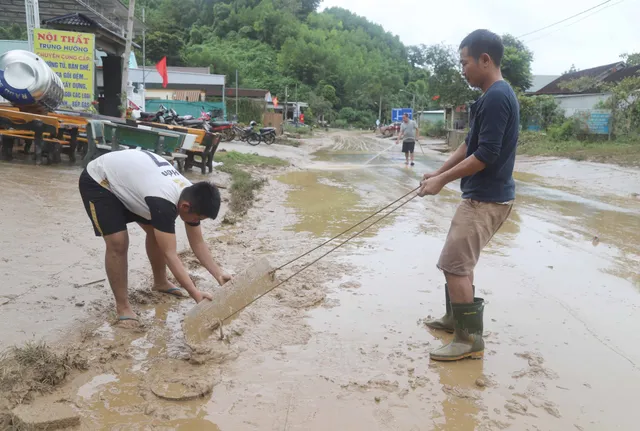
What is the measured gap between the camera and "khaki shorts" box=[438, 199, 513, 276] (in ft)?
9.90

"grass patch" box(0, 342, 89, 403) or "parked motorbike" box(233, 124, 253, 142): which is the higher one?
"parked motorbike" box(233, 124, 253, 142)

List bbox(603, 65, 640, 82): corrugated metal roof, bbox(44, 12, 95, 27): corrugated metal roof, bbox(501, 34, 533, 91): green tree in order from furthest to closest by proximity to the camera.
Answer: bbox(501, 34, 533, 91): green tree < bbox(603, 65, 640, 82): corrugated metal roof < bbox(44, 12, 95, 27): corrugated metal roof

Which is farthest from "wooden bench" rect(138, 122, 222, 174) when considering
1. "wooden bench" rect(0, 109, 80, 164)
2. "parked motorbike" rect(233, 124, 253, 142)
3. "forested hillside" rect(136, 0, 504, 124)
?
"forested hillside" rect(136, 0, 504, 124)

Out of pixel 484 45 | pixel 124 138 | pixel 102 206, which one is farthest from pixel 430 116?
pixel 102 206

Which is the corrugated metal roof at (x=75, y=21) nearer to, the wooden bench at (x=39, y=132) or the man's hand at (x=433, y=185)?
the wooden bench at (x=39, y=132)

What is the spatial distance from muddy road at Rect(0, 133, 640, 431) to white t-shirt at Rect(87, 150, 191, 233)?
842 mm

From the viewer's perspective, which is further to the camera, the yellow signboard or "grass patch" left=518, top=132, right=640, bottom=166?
"grass patch" left=518, top=132, right=640, bottom=166

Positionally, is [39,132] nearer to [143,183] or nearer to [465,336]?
[143,183]

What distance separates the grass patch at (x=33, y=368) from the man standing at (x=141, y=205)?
66 centimetres

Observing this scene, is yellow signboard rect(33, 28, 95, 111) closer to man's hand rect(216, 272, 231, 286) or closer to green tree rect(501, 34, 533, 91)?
man's hand rect(216, 272, 231, 286)

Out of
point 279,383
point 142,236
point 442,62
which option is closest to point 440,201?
point 142,236

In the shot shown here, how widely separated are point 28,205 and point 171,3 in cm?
10363

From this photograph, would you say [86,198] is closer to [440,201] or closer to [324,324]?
[324,324]

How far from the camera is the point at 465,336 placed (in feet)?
10.2
